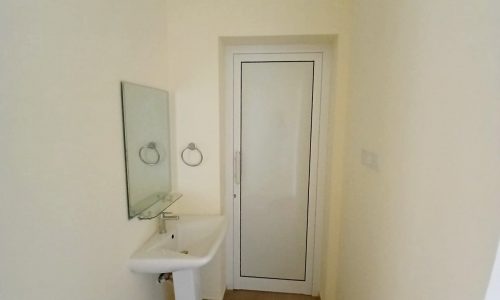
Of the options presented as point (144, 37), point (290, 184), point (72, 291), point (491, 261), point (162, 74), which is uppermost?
point (144, 37)

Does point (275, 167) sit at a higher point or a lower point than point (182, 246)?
higher

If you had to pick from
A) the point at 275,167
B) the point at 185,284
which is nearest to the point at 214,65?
the point at 275,167

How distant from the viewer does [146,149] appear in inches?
57.6

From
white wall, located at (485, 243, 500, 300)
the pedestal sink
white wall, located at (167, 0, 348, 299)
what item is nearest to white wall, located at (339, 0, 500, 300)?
white wall, located at (485, 243, 500, 300)

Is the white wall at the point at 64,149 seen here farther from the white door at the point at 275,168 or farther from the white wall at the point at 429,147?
the white wall at the point at 429,147

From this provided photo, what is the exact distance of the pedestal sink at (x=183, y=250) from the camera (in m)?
1.28

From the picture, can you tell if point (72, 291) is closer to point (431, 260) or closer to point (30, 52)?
point (30, 52)

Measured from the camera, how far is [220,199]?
193 centimetres

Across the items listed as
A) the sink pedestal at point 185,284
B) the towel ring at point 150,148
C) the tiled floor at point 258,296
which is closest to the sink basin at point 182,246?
the sink pedestal at point 185,284

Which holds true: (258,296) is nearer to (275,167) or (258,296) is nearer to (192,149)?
(275,167)

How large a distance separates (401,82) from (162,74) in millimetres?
1412

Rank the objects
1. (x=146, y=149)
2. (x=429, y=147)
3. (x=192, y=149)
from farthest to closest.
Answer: (x=192, y=149)
(x=146, y=149)
(x=429, y=147)

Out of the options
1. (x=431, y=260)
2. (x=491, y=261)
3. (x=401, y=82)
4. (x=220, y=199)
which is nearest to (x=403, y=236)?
(x=431, y=260)

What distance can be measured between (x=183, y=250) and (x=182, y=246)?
28mm
